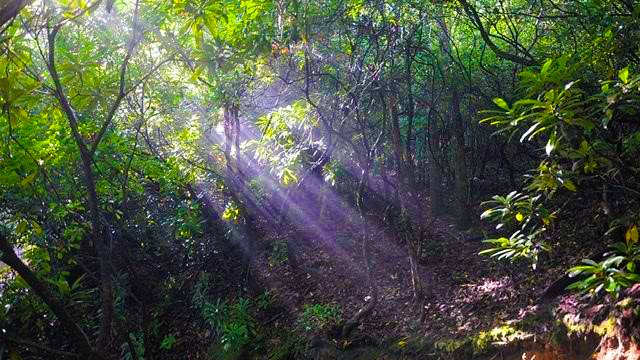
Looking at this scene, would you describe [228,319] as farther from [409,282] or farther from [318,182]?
[318,182]

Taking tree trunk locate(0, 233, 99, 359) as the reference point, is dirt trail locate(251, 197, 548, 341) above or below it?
below

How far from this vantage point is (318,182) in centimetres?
874

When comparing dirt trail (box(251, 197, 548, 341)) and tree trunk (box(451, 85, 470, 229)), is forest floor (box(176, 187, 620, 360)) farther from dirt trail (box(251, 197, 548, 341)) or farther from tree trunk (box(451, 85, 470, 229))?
tree trunk (box(451, 85, 470, 229))

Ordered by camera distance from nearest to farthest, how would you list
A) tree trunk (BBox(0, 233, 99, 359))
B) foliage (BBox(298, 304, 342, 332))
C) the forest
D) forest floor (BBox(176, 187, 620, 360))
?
tree trunk (BBox(0, 233, 99, 359))
the forest
forest floor (BBox(176, 187, 620, 360))
foliage (BBox(298, 304, 342, 332))

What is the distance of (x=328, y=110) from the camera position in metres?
6.25

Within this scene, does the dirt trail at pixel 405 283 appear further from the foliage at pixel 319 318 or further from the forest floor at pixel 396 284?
the foliage at pixel 319 318

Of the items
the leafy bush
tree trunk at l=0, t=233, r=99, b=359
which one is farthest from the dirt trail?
tree trunk at l=0, t=233, r=99, b=359

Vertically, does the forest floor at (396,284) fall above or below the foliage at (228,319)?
below

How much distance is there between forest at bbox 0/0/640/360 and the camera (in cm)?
303

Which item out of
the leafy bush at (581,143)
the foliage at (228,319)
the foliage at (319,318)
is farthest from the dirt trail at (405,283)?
the leafy bush at (581,143)

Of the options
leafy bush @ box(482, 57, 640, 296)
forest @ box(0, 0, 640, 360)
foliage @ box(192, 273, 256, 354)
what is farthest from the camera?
foliage @ box(192, 273, 256, 354)

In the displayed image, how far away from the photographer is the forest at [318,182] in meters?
3.03

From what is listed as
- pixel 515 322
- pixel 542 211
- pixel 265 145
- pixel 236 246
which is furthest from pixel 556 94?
pixel 236 246

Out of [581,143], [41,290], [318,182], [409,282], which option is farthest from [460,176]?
[41,290]
